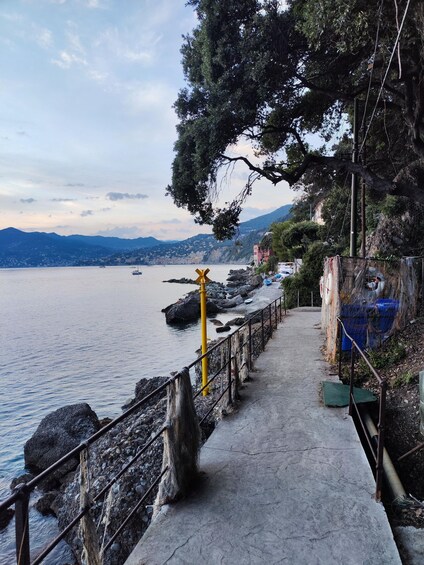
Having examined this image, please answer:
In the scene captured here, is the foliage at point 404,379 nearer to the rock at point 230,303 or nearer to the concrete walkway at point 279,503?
the concrete walkway at point 279,503

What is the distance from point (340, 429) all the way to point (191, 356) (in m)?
18.1

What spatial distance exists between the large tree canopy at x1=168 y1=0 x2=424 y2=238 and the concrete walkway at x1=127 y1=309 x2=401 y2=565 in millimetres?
7112

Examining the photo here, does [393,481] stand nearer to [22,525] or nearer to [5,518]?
[22,525]

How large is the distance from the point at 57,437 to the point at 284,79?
12.5 m

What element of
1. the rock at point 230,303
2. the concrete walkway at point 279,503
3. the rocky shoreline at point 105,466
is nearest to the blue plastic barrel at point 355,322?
the concrete walkway at point 279,503

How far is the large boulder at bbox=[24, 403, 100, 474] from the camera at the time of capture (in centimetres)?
1073

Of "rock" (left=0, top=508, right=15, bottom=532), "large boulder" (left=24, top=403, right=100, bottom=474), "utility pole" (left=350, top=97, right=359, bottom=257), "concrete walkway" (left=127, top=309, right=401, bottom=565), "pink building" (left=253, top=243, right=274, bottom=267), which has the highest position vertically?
"utility pole" (left=350, top=97, right=359, bottom=257)

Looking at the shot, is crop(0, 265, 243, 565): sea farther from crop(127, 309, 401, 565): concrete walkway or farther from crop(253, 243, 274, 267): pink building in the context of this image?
crop(253, 243, 274, 267): pink building

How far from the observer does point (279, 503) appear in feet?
11.9

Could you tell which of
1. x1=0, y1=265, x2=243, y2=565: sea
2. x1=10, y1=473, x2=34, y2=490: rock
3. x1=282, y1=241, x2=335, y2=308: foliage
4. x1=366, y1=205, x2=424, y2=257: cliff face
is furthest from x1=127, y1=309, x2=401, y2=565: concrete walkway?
x1=282, y1=241, x2=335, y2=308: foliage

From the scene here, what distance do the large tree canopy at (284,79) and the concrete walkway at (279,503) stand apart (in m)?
7.11

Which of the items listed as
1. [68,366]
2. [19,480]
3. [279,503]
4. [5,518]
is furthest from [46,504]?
[68,366]

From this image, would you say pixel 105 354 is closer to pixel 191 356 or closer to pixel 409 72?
pixel 191 356

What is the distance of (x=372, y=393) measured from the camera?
6887 mm
